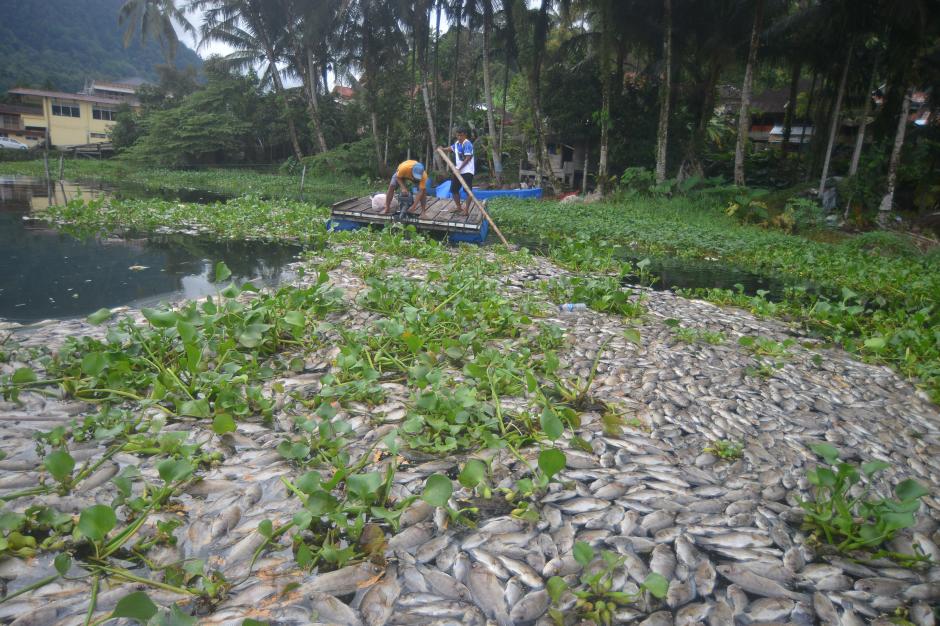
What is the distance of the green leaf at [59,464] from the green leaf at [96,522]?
45cm

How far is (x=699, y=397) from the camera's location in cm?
371

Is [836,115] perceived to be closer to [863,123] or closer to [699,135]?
[863,123]

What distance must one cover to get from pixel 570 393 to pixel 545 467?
47.5 inches

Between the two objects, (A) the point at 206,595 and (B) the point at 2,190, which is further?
(B) the point at 2,190

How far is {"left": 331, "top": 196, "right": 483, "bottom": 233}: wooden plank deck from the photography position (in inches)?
379

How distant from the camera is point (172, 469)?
2266mm

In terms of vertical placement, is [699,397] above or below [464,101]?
below

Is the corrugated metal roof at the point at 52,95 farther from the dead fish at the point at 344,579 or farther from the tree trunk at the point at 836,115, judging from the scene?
the dead fish at the point at 344,579

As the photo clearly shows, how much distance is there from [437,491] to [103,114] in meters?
48.7

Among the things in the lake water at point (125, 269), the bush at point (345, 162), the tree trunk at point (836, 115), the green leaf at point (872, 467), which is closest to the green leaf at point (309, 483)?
the green leaf at point (872, 467)

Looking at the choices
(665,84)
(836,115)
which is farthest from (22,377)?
(836,115)

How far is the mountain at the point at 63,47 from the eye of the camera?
5341 cm

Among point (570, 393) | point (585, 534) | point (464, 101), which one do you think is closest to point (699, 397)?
point (570, 393)

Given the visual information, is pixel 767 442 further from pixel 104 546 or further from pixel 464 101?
pixel 464 101
